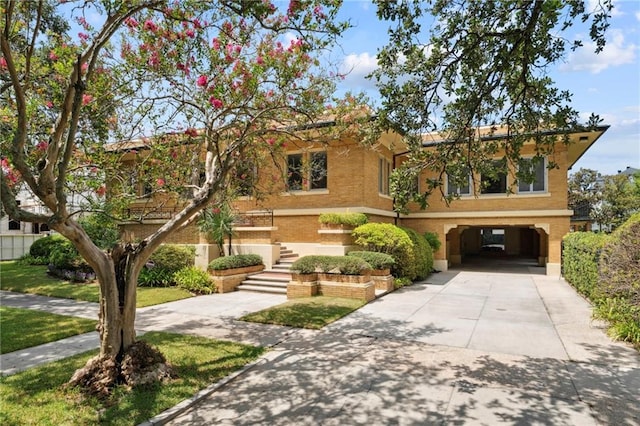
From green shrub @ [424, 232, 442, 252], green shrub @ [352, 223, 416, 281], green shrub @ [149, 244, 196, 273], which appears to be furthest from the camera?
green shrub @ [424, 232, 442, 252]

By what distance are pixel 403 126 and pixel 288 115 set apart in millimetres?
2916

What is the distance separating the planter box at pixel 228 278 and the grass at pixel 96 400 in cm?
622

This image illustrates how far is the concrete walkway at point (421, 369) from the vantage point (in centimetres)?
460

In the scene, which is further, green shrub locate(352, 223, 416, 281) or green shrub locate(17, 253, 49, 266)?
green shrub locate(17, 253, 49, 266)

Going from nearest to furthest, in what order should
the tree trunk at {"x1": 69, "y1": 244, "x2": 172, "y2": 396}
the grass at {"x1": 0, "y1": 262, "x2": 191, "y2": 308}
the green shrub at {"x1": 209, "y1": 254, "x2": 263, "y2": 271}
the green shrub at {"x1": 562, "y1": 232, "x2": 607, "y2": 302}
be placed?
the tree trunk at {"x1": 69, "y1": 244, "x2": 172, "y2": 396} → the green shrub at {"x1": 562, "y1": 232, "x2": 607, "y2": 302} → the grass at {"x1": 0, "y1": 262, "x2": 191, "y2": 308} → the green shrub at {"x1": 209, "y1": 254, "x2": 263, "y2": 271}

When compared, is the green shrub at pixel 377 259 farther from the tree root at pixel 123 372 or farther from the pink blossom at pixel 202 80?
the tree root at pixel 123 372

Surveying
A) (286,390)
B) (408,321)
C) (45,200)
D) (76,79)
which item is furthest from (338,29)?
(408,321)

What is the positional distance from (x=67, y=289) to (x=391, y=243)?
10.8m

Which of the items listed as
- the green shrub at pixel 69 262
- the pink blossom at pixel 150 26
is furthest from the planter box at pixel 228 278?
the pink blossom at pixel 150 26

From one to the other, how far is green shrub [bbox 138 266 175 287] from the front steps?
2.52m

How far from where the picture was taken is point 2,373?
5.70 meters

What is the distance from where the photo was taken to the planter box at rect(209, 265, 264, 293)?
12937 mm

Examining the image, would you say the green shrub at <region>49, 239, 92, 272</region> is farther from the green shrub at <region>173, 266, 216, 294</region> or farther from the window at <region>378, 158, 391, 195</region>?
the window at <region>378, 158, 391, 195</region>

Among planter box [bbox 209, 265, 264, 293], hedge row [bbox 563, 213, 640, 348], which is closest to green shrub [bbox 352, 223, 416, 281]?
planter box [bbox 209, 265, 264, 293]
